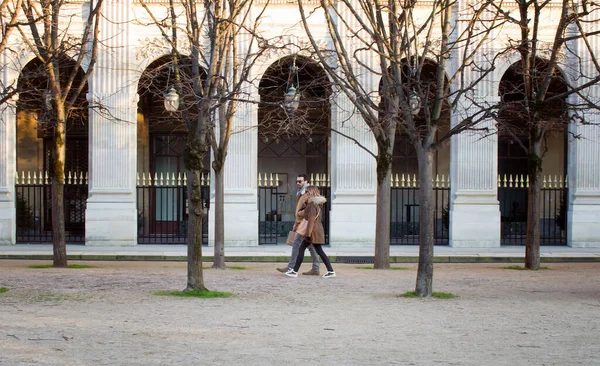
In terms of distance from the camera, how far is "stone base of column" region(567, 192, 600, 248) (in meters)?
25.0

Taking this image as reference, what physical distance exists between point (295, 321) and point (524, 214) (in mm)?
21519

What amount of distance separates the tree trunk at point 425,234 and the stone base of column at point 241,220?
1172cm

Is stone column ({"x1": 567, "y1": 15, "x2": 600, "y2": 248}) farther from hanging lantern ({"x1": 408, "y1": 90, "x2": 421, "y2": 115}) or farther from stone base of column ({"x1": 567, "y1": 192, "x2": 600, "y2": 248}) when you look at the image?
hanging lantern ({"x1": 408, "y1": 90, "x2": 421, "y2": 115})

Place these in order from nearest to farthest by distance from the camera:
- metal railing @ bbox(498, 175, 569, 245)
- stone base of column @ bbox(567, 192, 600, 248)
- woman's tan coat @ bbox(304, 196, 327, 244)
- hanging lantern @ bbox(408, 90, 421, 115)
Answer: hanging lantern @ bbox(408, 90, 421, 115) < woman's tan coat @ bbox(304, 196, 327, 244) < stone base of column @ bbox(567, 192, 600, 248) < metal railing @ bbox(498, 175, 569, 245)

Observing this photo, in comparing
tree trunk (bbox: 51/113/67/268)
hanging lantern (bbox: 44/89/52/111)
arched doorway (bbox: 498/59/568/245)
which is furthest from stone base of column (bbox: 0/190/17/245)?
arched doorway (bbox: 498/59/568/245)

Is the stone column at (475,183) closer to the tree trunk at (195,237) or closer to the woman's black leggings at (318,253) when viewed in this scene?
the woman's black leggings at (318,253)

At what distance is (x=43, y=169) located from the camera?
102ft

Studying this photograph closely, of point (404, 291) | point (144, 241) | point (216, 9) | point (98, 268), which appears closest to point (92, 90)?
point (144, 241)

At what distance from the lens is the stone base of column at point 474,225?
81.4 feet

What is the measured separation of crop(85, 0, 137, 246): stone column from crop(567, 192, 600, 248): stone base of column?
12.7 metres

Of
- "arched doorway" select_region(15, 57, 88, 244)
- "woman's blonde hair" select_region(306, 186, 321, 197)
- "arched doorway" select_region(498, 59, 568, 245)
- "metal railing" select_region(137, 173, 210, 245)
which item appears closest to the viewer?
"woman's blonde hair" select_region(306, 186, 321, 197)

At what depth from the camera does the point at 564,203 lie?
2611 centimetres

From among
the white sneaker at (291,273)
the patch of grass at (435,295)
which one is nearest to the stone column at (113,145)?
the white sneaker at (291,273)

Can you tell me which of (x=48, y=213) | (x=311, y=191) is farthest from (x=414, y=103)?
(x=48, y=213)
